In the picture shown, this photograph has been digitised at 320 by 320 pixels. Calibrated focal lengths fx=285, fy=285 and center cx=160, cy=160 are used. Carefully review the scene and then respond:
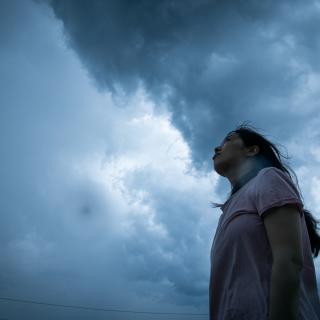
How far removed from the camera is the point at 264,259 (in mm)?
1883

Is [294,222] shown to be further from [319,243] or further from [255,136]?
[255,136]

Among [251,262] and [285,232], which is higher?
[285,232]

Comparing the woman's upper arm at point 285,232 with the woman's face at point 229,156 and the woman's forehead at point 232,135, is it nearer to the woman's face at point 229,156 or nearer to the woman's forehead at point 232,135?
the woman's face at point 229,156

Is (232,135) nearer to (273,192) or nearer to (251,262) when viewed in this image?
(273,192)

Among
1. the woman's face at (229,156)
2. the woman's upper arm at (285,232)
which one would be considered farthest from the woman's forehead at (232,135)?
the woman's upper arm at (285,232)

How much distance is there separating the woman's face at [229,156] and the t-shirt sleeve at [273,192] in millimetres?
839

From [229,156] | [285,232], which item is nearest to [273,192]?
[285,232]

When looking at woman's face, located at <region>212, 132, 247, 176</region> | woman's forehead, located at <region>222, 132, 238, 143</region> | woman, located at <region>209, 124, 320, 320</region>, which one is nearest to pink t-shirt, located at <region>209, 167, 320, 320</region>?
woman, located at <region>209, 124, 320, 320</region>

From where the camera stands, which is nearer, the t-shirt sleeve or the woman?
the woman

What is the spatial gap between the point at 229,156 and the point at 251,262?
136cm

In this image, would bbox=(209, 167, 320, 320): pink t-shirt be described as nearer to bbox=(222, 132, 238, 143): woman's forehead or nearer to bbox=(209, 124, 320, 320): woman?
bbox=(209, 124, 320, 320): woman

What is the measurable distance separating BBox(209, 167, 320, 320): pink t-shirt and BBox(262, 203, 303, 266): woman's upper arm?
0.05m

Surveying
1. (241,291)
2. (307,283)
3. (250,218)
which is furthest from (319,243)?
(241,291)

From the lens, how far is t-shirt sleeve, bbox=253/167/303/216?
1.88m
